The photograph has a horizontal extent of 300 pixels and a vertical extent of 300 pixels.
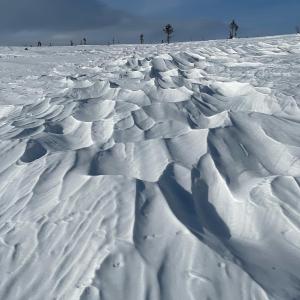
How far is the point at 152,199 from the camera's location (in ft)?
8.96

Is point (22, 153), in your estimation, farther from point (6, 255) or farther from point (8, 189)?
point (6, 255)

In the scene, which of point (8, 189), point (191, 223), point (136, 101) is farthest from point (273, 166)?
point (136, 101)

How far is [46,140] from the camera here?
12.7 ft

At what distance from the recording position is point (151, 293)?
203 centimetres

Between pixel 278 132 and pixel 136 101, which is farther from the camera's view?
pixel 136 101

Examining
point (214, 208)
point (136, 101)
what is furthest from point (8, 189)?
point (136, 101)

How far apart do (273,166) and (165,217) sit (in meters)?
0.99

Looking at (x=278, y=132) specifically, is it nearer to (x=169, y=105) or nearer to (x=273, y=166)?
(x=273, y=166)

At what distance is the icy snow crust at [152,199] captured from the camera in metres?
2.12

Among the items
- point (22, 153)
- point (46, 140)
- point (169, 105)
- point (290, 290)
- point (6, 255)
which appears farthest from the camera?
point (169, 105)

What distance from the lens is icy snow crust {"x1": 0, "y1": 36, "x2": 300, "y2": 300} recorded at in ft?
6.96

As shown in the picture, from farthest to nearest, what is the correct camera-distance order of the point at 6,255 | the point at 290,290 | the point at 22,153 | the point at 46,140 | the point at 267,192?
the point at 46,140
the point at 22,153
the point at 267,192
the point at 6,255
the point at 290,290

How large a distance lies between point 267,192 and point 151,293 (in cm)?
104

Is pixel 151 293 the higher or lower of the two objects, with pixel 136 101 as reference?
higher
